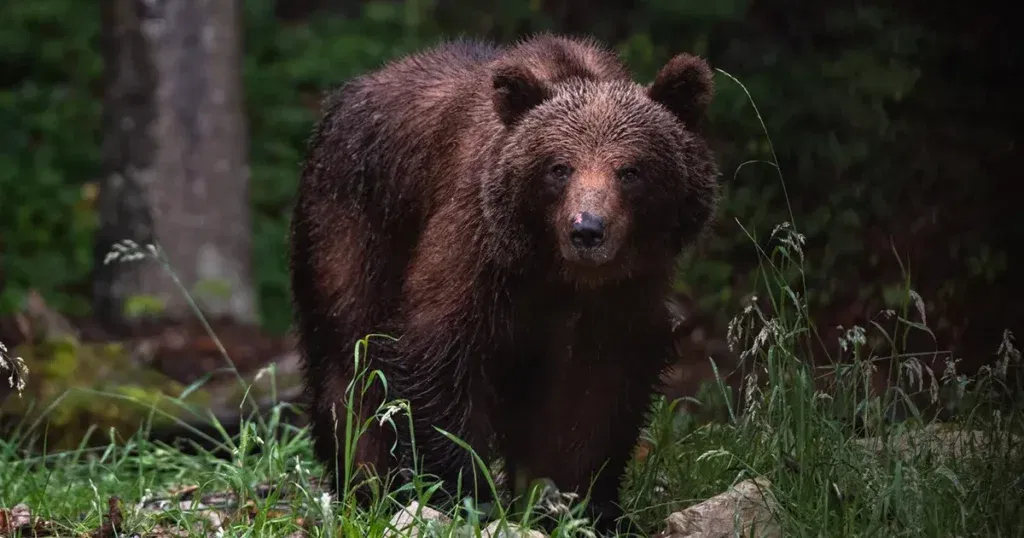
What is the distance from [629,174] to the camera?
194 inches

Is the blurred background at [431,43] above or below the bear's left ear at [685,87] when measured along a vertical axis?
below

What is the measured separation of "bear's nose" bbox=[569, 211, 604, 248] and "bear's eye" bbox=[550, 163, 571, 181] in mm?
279

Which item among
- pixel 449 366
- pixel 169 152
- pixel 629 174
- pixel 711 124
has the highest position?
pixel 629 174

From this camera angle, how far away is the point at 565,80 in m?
5.34

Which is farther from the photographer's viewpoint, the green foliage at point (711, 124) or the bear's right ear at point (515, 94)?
the green foliage at point (711, 124)

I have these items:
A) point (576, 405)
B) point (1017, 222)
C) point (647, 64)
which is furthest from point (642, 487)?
point (647, 64)

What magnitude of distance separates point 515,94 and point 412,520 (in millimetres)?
1605

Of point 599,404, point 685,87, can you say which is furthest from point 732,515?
point 685,87

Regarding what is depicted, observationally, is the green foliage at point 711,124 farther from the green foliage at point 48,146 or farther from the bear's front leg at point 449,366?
the bear's front leg at point 449,366

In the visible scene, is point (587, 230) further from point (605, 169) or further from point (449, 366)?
point (449, 366)

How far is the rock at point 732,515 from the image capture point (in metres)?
4.41

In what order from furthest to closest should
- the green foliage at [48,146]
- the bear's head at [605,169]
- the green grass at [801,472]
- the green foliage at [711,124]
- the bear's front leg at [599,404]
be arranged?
the green foliage at [48,146], the green foliage at [711,124], the bear's front leg at [599,404], the bear's head at [605,169], the green grass at [801,472]

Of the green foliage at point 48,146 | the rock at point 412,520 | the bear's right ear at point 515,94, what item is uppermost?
the bear's right ear at point 515,94

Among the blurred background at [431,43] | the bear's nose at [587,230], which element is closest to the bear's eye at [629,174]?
the bear's nose at [587,230]
